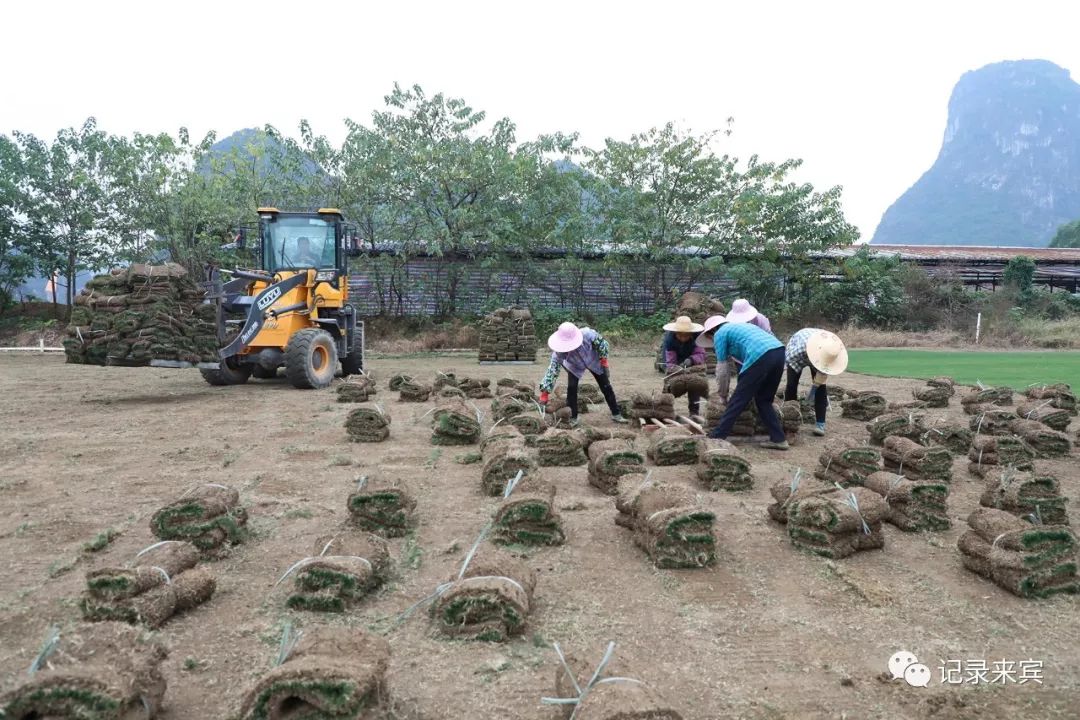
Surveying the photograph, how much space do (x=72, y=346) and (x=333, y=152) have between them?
1369cm

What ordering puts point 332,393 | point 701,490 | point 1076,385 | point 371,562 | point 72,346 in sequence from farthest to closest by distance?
point 1076,385
point 332,393
point 72,346
point 701,490
point 371,562

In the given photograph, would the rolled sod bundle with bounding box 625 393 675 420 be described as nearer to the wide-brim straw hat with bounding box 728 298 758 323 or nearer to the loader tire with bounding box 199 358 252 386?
the wide-brim straw hat with bounding box 728 298 758 323

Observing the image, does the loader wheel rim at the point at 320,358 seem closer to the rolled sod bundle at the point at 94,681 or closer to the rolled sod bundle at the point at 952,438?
the rolled sod bundle at the point at 952,438

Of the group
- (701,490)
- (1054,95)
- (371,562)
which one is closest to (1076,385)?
(701,490)

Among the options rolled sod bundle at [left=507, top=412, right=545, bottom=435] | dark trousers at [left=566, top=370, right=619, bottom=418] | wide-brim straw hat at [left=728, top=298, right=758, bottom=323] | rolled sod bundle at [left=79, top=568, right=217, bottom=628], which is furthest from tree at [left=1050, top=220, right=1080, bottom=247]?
rolled sod bundle at [left=79, top=568, right=217, bottom=628]

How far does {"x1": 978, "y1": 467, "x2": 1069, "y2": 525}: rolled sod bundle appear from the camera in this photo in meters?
4.78

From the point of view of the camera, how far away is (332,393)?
11.2 meters

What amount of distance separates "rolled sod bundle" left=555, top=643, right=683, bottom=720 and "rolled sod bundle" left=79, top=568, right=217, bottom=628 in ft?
6.36

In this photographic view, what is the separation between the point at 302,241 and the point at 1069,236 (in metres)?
56.0

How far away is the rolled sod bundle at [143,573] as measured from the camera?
Result: 334 centimetres

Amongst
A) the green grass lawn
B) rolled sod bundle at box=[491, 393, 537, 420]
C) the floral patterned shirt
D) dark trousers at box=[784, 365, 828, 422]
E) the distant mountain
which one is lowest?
the green grass lawn

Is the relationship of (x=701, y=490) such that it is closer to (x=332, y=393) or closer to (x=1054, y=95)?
(x=332, y=393)

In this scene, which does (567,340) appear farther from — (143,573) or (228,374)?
(228,374)

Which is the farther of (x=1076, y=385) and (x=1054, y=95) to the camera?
(x=1054, y=95)
